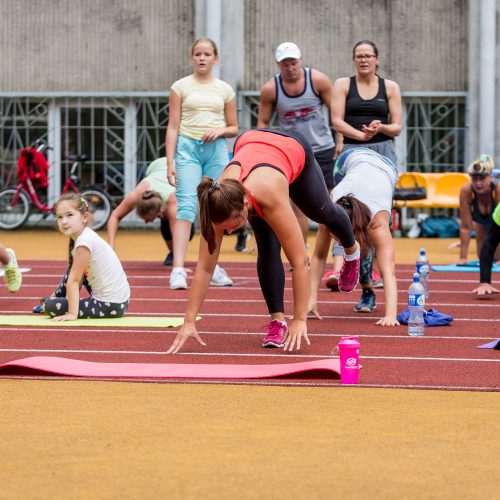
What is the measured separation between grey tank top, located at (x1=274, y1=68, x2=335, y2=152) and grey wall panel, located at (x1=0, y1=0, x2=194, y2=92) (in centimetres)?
1077

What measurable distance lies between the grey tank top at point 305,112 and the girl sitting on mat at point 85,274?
8.83 ft

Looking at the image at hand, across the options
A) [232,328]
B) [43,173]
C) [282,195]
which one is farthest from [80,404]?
[43,173]

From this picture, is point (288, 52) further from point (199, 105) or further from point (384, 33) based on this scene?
point (384, 33)

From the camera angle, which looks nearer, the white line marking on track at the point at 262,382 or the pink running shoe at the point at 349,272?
the white line marking on track at the point at 262,382

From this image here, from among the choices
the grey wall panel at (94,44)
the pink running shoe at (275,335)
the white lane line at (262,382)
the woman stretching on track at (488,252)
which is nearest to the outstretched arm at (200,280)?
the pink running shoe at (275,335)

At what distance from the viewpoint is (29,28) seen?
22.5 m

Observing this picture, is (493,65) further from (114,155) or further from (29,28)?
(29,28)

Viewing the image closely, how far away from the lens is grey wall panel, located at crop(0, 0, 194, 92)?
73.2ft

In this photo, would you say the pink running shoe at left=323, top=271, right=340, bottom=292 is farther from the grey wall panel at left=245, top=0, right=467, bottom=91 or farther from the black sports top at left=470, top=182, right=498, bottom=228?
the grey wall panel at left=245, top=0, right=467, bottom=91

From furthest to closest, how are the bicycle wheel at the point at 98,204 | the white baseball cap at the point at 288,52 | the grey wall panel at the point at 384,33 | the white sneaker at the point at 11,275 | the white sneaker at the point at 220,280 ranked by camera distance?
the grey wall panel at the point at 384,33
the bicycle wheel at the point at 98,204
the white sneaker at the point at 220,280
the white baseball cap at the point at 288,52
the white sneaker at the point at 11,275

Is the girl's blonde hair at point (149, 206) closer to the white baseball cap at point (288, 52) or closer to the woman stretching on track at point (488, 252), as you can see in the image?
the white baseball cap at point (288, 52)

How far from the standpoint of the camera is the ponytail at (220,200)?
6.85 metres

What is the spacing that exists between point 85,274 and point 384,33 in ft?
43.8

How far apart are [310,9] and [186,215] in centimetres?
1135
